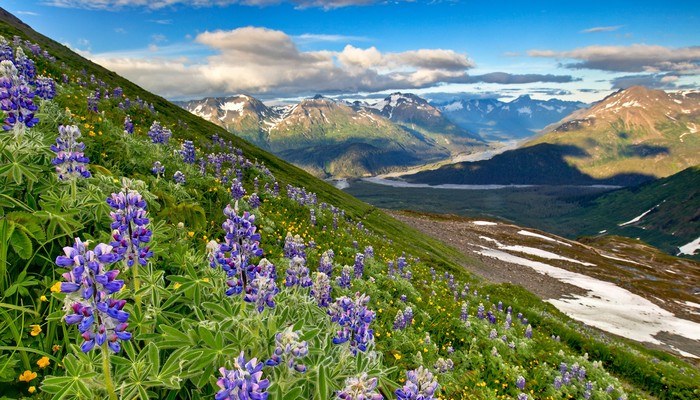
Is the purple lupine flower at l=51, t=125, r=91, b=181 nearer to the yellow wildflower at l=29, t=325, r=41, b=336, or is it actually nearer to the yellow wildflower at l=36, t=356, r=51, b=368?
the yellow wildflower at l=29, t=325, r=41, b=336

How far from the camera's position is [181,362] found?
321 cm

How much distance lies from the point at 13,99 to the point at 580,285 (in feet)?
227

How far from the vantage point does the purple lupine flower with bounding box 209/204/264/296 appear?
438 cm

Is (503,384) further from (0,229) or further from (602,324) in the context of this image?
(602,324)

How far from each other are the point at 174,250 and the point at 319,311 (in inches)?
110

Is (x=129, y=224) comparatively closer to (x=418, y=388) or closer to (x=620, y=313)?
(x=418, y=388)

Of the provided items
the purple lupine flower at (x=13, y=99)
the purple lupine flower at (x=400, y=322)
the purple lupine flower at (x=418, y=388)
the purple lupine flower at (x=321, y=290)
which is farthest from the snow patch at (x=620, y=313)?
the purple lupine flower at (x=13, y=99)

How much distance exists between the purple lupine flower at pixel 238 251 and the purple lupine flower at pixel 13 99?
14.3 ft

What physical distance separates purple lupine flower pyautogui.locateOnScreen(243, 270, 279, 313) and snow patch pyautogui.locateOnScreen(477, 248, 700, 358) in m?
45.6

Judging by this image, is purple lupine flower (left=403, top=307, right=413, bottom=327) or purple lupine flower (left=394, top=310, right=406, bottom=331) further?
purple lupine flower (left=403, top=307, right=413, bottom=327)

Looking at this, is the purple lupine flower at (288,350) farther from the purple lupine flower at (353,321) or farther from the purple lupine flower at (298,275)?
the purple lupine flower at (298,275)

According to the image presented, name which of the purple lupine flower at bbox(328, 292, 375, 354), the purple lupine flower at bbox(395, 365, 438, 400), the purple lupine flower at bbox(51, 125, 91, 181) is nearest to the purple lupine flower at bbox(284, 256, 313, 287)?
the purple lupine flower at bbox(328, 292, 375, 354)

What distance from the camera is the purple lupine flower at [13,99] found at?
6023 millimetres

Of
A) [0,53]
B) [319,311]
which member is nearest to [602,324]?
[319,311]
